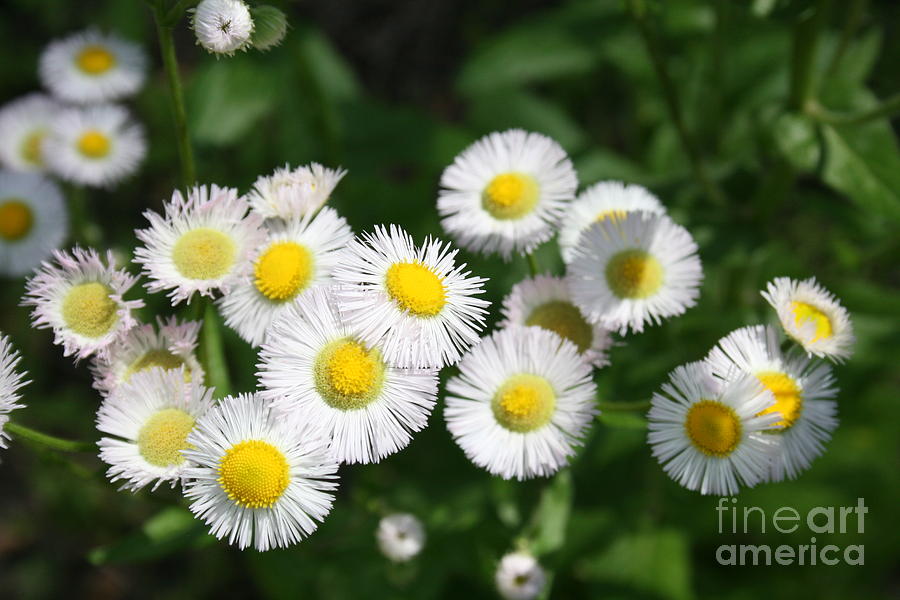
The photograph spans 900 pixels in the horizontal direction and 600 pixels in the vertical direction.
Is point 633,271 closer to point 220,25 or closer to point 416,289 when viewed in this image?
point 416,289

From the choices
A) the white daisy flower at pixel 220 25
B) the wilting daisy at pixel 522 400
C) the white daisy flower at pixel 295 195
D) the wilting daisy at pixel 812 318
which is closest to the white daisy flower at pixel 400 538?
the wilting daisy at pixel 522 400

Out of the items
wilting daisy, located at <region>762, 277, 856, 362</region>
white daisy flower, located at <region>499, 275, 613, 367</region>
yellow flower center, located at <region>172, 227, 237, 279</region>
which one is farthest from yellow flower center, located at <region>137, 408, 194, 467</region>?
wilting daisy, located at <region>762, 277, 856, 362</region>

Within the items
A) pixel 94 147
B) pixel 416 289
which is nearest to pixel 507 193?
pixel 416 289

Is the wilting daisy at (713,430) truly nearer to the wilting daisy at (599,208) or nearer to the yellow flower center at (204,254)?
the wilting daisy at (599,208)

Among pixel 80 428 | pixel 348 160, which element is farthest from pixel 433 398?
pixel 80 428

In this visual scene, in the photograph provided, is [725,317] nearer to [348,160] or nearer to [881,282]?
[881,282]

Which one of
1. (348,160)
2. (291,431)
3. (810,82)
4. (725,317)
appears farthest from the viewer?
(348,160)

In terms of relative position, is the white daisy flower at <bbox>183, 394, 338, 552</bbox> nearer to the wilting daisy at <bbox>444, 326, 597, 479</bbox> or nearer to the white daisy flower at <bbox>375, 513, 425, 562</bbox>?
the wilting daisy at <bbox>444, 326, 597, 479</bbox>
